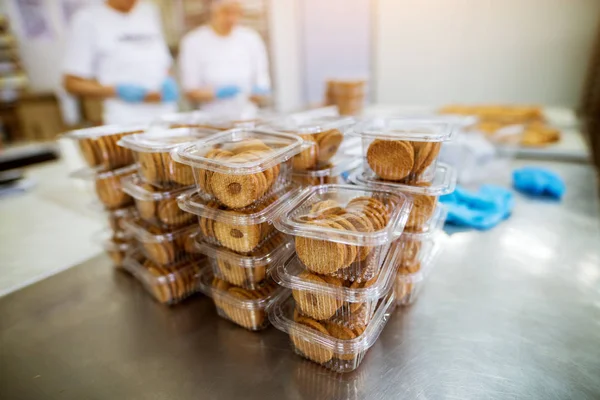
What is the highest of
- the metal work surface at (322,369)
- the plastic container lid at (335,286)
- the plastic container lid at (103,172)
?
the plastic container lid at (103,172)

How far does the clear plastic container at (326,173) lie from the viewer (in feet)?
3.27

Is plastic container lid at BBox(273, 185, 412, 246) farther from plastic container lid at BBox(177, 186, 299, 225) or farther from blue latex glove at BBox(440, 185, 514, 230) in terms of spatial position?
blue latex glove at BBox(440, 185, 514, 230)

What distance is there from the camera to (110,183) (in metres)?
1.09

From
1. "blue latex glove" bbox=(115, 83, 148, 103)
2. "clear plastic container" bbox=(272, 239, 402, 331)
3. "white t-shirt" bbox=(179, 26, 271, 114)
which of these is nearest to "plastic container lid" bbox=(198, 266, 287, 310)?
"clear plastic container" bbox=(272, 239, 402, 331)

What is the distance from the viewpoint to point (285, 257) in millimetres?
812

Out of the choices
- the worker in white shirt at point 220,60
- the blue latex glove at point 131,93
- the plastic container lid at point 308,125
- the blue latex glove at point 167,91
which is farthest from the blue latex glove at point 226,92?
the plastic container lid at point 308,125

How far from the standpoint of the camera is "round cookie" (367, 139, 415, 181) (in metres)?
0.87

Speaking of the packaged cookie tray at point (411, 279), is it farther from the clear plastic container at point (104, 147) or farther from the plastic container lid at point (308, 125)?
the clear plastic container at point (104, 147)

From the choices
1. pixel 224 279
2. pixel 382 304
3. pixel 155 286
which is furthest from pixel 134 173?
pixel 382 304

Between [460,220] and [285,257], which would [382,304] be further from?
[460,220]

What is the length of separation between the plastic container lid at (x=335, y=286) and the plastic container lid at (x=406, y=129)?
299mm

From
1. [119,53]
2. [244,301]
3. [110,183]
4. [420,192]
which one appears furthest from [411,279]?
[119,53]

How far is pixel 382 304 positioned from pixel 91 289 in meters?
0.91

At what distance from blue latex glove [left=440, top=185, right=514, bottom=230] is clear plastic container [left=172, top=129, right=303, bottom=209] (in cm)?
80
